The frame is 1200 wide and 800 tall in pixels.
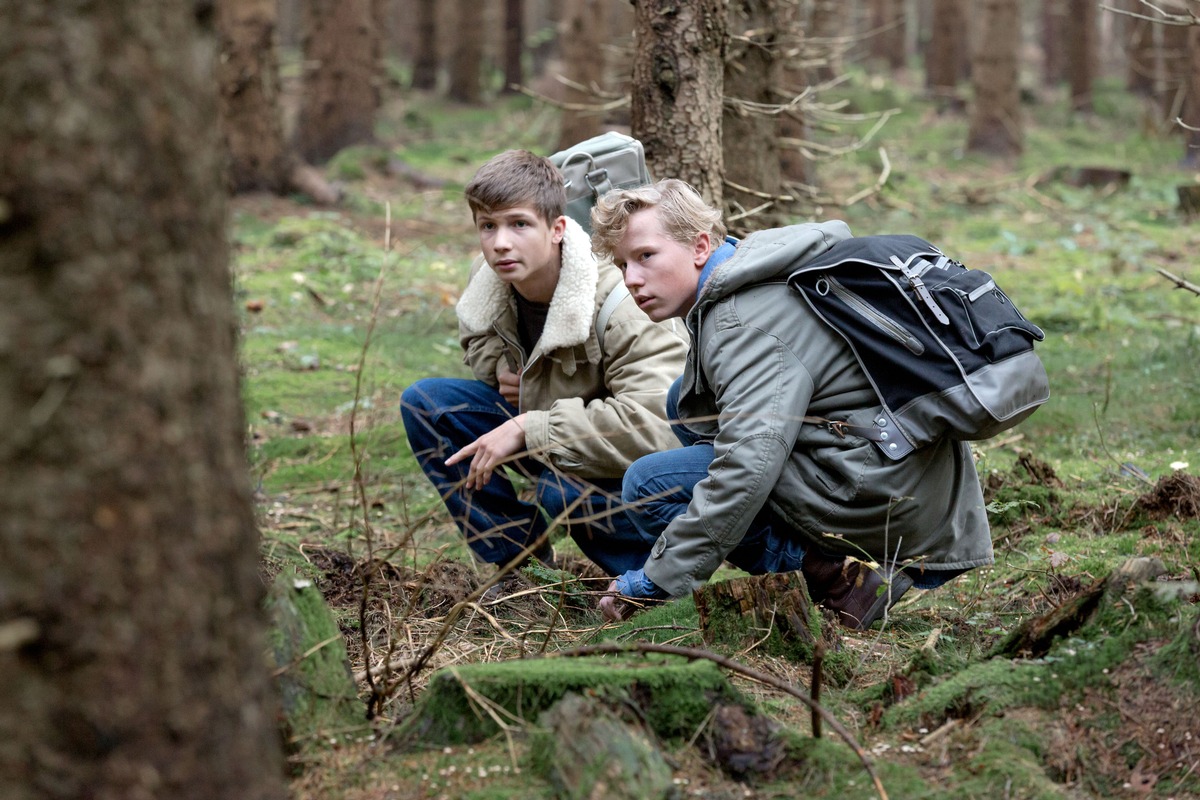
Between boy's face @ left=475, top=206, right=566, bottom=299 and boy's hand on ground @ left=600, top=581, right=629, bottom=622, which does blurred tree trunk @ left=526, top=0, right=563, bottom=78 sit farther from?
boy's hand on ground @ left=600, top=581, right=629, bottom=622

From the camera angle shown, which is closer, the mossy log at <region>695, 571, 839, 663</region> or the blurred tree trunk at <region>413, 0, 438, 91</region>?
the mossy log at <region>695, 571, 839, 663</region>

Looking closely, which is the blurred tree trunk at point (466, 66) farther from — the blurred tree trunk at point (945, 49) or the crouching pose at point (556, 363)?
the crouching pose at point (556, 363)

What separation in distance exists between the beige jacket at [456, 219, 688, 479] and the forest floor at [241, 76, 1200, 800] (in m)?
0.47

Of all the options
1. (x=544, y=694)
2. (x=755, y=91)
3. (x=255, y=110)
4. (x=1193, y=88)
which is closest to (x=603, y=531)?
(x=544, y=694)

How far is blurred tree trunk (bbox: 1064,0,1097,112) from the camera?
2106 centimetres

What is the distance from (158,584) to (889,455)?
216cm

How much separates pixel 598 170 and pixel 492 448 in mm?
1065

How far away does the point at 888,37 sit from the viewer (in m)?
28.5

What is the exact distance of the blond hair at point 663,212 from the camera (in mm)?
3262

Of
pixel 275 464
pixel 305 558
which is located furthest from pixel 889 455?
pixel 275 464

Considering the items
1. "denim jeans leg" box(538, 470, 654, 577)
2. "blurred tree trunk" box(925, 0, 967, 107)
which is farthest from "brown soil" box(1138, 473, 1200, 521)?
"blurred tree trunk" box(925, 0, 967, 107)

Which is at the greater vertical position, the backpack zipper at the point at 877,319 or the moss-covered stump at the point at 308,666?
the backpack zipper at the point at 877,319

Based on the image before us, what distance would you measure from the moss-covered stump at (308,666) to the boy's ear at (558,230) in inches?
69.5

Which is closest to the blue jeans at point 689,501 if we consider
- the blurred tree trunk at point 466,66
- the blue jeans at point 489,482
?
the blue jeans at point 489,482
